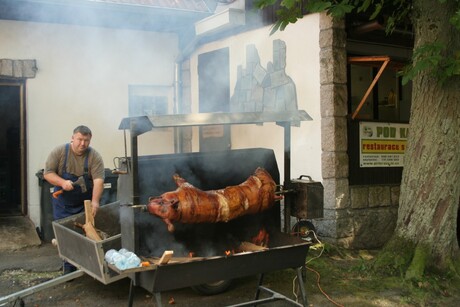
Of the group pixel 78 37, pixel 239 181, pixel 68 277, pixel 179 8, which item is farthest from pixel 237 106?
pixel 68 277

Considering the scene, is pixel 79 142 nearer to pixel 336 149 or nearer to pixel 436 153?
pixel 336 149

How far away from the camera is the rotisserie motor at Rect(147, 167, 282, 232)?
3.86 meters

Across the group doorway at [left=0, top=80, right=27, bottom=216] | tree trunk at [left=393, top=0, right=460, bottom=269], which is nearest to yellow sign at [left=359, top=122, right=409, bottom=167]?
tree trunk at [left=393, top=0, right=460, bottom=269]

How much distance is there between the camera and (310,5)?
199 inches

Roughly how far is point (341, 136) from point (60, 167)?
153 inches

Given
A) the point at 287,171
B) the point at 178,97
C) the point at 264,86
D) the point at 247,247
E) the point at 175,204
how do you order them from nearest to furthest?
the point at 175,204
the point at 247,247
the point at 287,171
the point at 264,86
the point at 178,97

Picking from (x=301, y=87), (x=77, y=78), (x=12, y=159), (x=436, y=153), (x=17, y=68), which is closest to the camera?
(x=436, y=153)

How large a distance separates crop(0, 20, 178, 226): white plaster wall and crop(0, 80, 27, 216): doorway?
28 centimetres

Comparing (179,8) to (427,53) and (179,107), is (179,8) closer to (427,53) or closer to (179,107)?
(179,107)

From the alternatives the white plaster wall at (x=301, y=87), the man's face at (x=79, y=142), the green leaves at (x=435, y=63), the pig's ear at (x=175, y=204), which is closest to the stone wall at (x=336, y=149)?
the white plaster wall at (x=301, y=87)

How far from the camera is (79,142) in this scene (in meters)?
5.72

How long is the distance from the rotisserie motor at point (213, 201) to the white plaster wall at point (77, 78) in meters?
5.24

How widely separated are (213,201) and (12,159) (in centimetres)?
748

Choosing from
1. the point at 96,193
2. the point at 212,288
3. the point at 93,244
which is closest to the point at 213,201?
the point at 93,244
